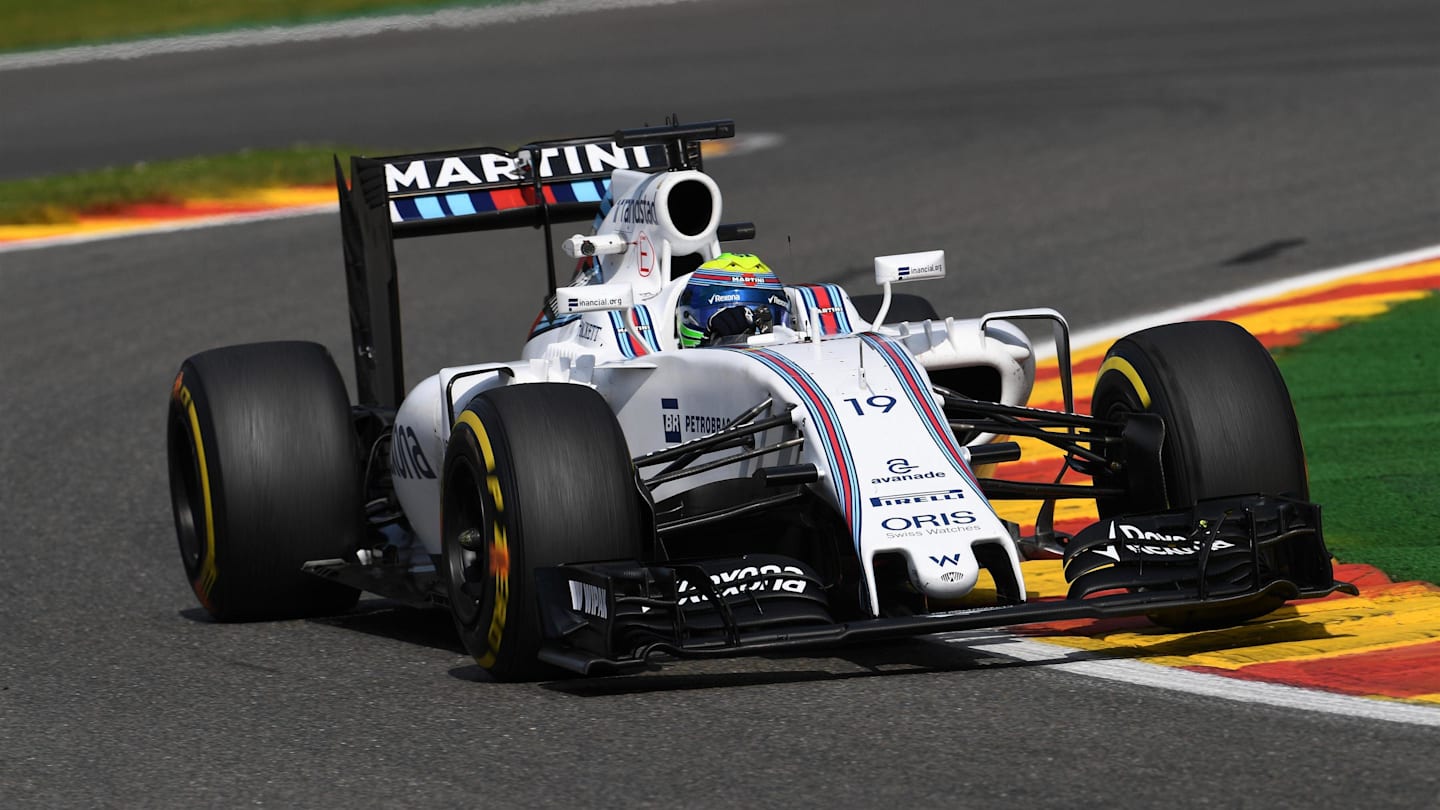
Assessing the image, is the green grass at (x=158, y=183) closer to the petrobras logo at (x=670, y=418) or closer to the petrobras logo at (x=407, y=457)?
the petrobras logo at (x=407, y=457)

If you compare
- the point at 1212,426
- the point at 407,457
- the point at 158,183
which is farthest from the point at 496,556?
the point at 158,183

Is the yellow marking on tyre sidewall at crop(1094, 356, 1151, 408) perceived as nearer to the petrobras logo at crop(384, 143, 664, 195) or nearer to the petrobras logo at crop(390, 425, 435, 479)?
the petrobras logo at crop(390, 425, 435, 479)

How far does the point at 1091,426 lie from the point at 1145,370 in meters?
0.25

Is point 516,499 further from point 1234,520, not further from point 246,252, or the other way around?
point 246,252

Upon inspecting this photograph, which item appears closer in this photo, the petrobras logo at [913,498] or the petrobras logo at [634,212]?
the petrobras logo at [913,498]

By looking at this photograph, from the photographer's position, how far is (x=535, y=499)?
632cm

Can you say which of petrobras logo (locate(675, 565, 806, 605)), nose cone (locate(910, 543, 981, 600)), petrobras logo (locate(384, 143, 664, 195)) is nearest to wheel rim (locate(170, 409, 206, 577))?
petrobras logo (locate(384, 143, 664, 195))

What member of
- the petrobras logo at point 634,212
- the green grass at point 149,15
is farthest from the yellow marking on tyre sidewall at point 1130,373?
the green grass at point 149,15

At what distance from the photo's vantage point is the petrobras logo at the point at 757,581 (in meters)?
6.33

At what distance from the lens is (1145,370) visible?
22.7 ft

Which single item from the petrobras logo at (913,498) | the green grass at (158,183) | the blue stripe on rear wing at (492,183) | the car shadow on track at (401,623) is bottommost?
the car shadow on track at (401,623)

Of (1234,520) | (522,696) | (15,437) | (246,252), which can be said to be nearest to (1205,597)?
(1234,520)

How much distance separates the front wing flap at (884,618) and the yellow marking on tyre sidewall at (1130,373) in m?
0.50

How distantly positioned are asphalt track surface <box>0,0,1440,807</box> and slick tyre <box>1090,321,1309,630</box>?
787 mm
